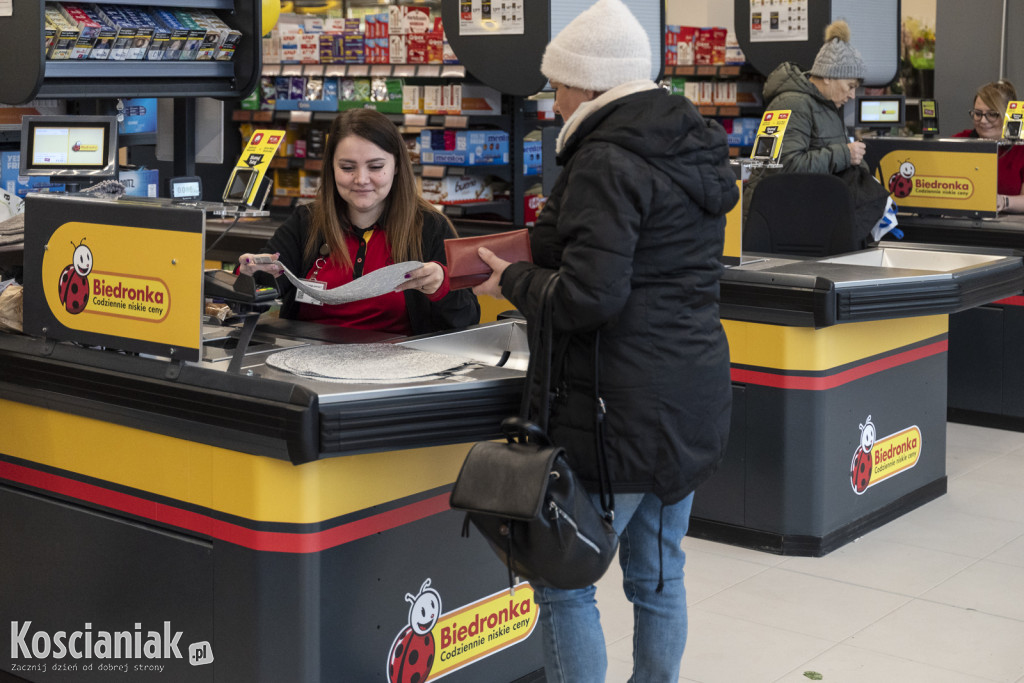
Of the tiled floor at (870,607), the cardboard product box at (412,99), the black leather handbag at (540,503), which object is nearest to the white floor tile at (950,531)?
the tiled floor at (870,607)

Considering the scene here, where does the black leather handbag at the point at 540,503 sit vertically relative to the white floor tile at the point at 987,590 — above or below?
above

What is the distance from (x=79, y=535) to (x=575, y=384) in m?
1.25

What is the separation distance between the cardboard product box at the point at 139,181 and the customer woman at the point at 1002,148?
3.68 meters

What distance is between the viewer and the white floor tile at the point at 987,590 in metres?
3.59

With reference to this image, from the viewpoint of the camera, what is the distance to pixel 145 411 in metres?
2.54

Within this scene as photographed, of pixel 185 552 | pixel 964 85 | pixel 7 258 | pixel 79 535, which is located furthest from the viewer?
pixel 964 85

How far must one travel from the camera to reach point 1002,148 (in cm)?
639

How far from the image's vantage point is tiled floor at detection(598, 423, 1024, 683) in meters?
3.19

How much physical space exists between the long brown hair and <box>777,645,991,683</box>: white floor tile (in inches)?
58.6

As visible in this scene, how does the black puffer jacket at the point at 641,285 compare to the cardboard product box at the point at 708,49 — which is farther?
the cardboard product box at the point at 708,49

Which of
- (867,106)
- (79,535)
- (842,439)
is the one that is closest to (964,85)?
(867,106)

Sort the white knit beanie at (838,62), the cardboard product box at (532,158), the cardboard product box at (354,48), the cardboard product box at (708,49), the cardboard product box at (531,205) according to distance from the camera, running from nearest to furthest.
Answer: the white knit beanie at (838,62)
the cardboard product box at (531,205)
the cardboard product box at (532,158)
the cardboard product box at (354,48)
the cardboard product box at (708,49)

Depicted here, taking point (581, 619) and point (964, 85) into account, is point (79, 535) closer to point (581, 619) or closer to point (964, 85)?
point (581, 619)

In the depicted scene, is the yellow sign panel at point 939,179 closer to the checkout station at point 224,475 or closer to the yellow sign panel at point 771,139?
the yellow sign panel at point 771,139
